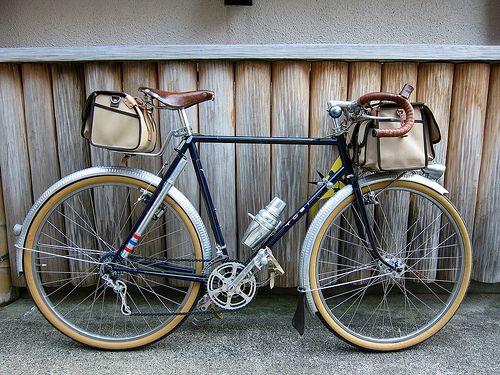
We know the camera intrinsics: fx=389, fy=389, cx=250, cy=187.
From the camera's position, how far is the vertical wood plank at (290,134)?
2.29 metres

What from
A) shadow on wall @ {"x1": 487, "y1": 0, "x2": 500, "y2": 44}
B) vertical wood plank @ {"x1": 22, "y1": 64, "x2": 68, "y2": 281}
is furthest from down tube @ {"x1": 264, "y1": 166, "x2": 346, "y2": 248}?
shadow on wall @ {"x1": 487, "y1": 0, "x2": 500, "y2": 44}

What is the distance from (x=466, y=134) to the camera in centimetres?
235

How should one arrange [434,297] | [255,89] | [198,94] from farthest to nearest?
1. [434,297]
2. [255,89]
3. [198,94]

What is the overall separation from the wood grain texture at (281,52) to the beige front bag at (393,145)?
44cm

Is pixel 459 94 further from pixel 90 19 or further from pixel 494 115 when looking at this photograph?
pixel 90 19

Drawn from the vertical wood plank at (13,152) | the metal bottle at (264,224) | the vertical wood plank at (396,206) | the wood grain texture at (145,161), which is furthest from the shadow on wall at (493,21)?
the vertical wood plank at (13,152)

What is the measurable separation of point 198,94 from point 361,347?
1.61 metres

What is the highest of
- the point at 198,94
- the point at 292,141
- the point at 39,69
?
the point at 39,69

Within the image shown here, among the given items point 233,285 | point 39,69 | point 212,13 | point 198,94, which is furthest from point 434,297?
point 39,69

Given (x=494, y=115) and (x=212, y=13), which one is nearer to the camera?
(x=494, y=115)

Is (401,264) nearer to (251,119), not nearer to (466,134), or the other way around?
(466,134)

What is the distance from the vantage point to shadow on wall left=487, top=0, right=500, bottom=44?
2.74 meters

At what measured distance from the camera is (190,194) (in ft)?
7.93

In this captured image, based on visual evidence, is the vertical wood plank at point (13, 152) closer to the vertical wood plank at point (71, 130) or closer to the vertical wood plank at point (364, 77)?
the vertical wood plank at point (71, 130)
